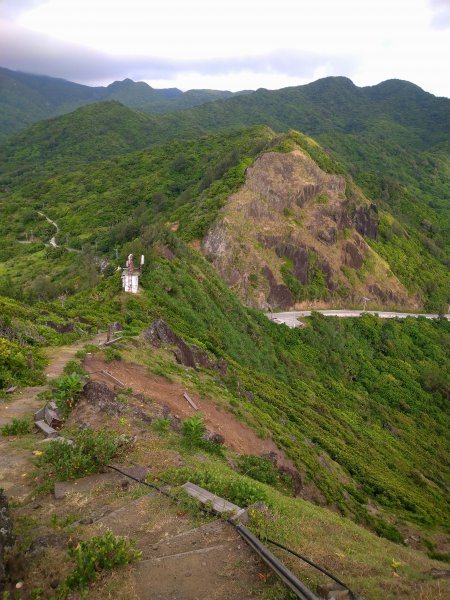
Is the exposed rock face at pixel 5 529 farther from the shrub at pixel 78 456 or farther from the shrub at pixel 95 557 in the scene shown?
the shrub at pixel 78 456

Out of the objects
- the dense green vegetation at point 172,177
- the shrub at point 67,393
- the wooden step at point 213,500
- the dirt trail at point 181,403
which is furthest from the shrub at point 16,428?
the dense green vegetation at point 172,177

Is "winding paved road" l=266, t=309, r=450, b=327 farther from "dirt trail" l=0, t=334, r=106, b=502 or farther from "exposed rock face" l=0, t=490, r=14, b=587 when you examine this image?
"exposed rock face" l=0, t=490, r=14, b=587

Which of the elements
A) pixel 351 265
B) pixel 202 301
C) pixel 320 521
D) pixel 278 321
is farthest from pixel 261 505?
pixel 351 265

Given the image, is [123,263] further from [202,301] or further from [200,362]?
[200,362]

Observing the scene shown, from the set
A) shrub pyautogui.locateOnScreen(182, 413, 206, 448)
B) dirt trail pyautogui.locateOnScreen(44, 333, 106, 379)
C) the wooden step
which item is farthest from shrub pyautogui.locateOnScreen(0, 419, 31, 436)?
the wooden step

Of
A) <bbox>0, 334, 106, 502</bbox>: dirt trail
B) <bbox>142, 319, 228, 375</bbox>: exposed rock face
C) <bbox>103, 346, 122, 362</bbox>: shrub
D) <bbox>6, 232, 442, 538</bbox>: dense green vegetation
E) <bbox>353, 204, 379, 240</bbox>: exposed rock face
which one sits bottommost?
<bbox>6, 232, 442, 538</bbox>: dense green vegetation

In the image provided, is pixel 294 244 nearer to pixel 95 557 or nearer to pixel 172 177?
pixel 172 177
